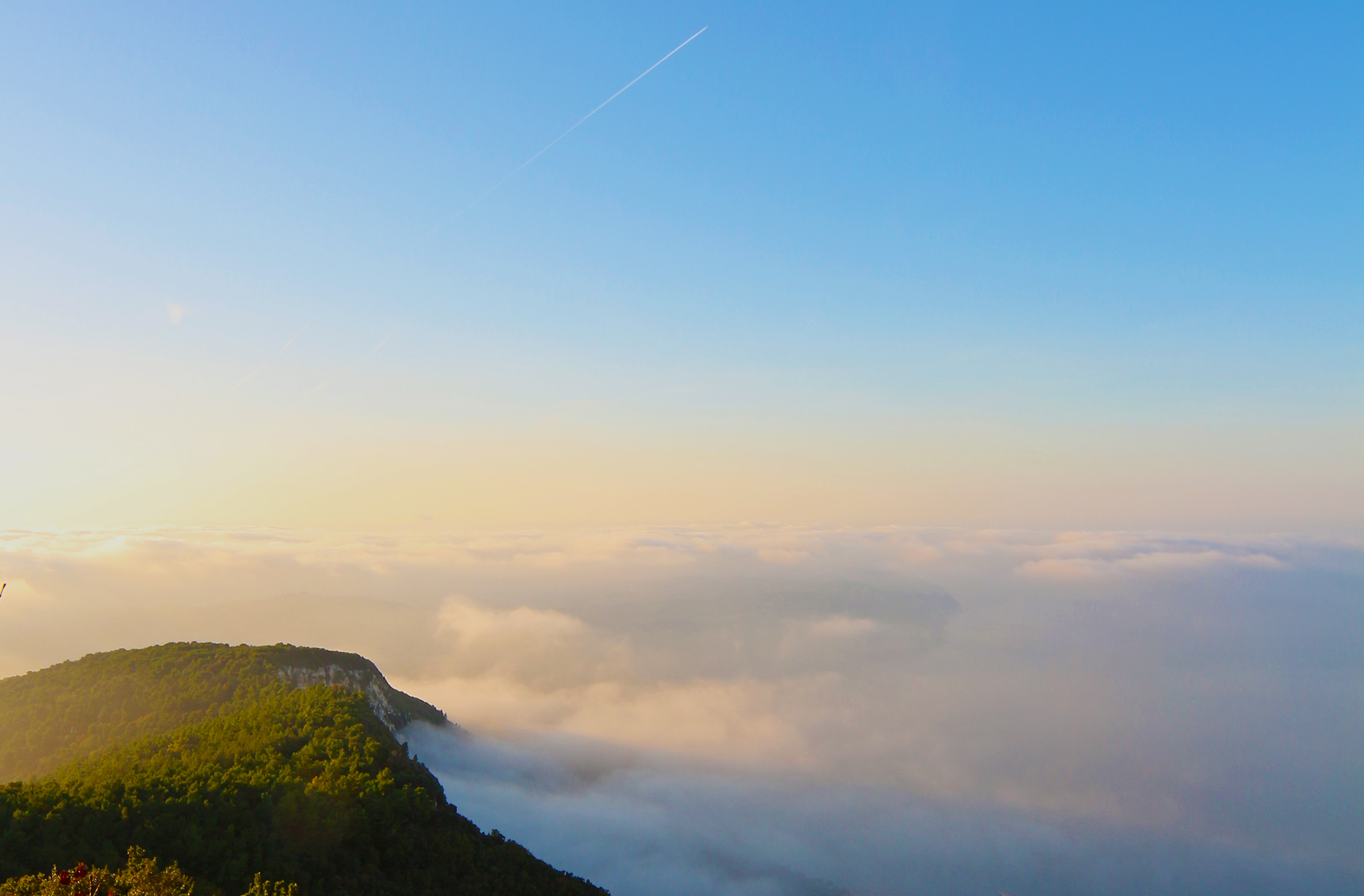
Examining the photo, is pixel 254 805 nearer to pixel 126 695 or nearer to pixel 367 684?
pixel 126 695

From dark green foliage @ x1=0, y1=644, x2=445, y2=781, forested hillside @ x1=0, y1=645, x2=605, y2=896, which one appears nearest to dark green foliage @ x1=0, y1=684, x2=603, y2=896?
forested hillside @ x1=0, y1=645, x2=605, y2=896

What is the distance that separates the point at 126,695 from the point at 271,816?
59.9 m

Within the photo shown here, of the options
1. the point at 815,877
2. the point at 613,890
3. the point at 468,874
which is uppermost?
the point at 468,874

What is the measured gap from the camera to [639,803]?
599ft

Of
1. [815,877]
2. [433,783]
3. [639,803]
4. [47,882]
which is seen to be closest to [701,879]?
[639,803]

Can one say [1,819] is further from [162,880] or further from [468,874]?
[468,874]

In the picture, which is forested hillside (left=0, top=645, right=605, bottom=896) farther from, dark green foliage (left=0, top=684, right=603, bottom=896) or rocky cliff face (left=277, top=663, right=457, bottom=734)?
rocky cliff face (left=277, top=663, right=457, bottom=734)

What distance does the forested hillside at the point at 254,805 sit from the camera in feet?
150

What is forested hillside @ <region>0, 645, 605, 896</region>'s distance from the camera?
150 feet

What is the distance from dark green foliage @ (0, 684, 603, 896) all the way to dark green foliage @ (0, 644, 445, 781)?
13356mm

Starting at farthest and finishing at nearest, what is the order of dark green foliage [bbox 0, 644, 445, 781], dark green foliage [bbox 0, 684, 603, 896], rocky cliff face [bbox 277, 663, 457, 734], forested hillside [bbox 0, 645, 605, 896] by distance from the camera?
rocky cliff face [bbox 277, 663, 457, 734]
dark green foliage [bbox 0, 644, 445, 781]
forested hillside [bbox 0, 645, 605, 896]
dark green foliage [bbox 0, 684, 603, 896]

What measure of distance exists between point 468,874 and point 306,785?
55.7ft

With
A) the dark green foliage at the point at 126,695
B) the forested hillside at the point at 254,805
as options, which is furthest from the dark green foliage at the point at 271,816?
the dark green foliage at the point at 126,695

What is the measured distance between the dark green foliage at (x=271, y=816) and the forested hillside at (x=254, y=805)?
14 cm
